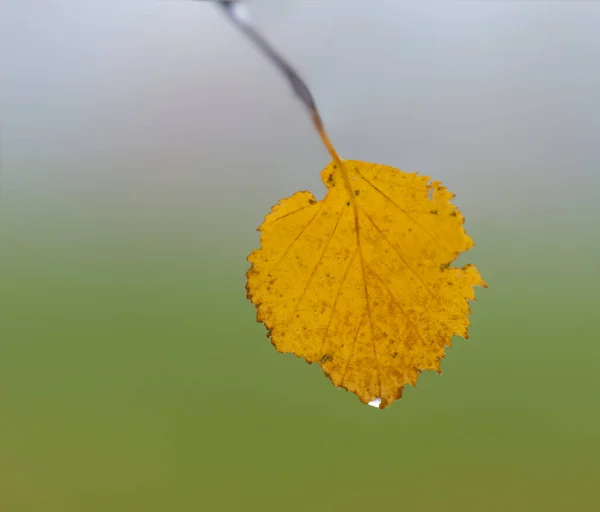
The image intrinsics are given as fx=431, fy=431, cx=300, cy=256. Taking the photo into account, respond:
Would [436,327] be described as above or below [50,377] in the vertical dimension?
below

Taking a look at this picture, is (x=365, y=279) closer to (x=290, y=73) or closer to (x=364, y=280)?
(x=364, y=280)

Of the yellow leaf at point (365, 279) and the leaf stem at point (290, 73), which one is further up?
the leaf stem at point (290, 73)

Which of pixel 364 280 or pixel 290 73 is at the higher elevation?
pixel 290 73

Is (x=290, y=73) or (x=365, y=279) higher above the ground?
(x=290, y=73)

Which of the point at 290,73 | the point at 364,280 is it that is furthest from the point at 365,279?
the point at 290,73

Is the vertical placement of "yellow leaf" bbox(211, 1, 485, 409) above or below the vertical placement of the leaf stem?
below

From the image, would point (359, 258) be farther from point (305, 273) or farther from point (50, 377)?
point (50, 377)

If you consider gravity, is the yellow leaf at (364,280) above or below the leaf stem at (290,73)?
below

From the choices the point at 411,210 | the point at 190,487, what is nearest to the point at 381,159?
the point at 411,210
